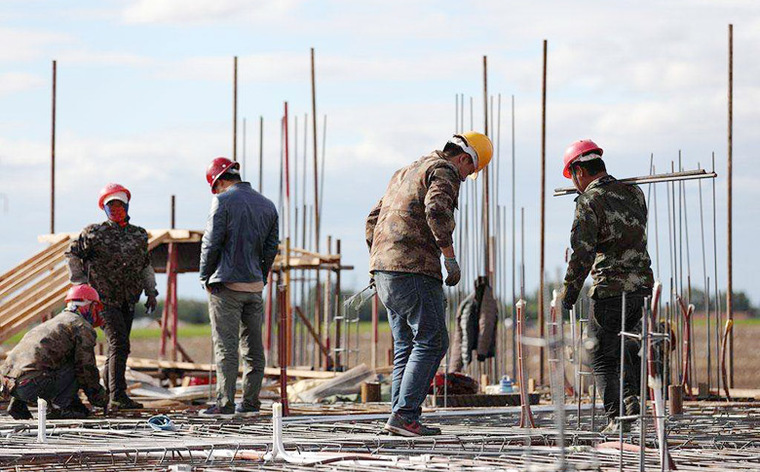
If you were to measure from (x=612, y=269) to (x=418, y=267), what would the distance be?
1.10 meters

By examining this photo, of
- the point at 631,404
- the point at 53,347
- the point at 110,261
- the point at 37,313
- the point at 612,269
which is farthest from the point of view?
the point at 37,313

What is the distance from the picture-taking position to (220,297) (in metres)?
9.45

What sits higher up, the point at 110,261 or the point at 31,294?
the point at 110,261

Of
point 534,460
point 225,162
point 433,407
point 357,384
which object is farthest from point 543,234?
point 534,460

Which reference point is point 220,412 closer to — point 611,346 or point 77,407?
point 77,407

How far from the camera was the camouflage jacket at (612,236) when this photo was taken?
764 centimetres

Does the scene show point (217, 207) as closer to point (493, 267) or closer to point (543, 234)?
point (543, 234)

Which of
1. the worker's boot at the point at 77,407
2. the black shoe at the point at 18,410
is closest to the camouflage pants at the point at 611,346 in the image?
the worker's boot at the point at 77,407

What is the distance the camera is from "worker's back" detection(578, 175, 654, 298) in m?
7.69


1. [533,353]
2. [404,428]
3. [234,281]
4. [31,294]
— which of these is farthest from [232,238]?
[533,353]

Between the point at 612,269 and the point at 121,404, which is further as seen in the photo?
the point at 121,404

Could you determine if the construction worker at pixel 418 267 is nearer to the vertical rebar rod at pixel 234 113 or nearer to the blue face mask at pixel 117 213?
the blue face mask at pixel 117 213

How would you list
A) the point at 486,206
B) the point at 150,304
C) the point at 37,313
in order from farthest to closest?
the point at 486,206, the point at 37,313, the point at 150,304

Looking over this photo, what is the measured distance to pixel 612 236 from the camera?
7.70 meters
